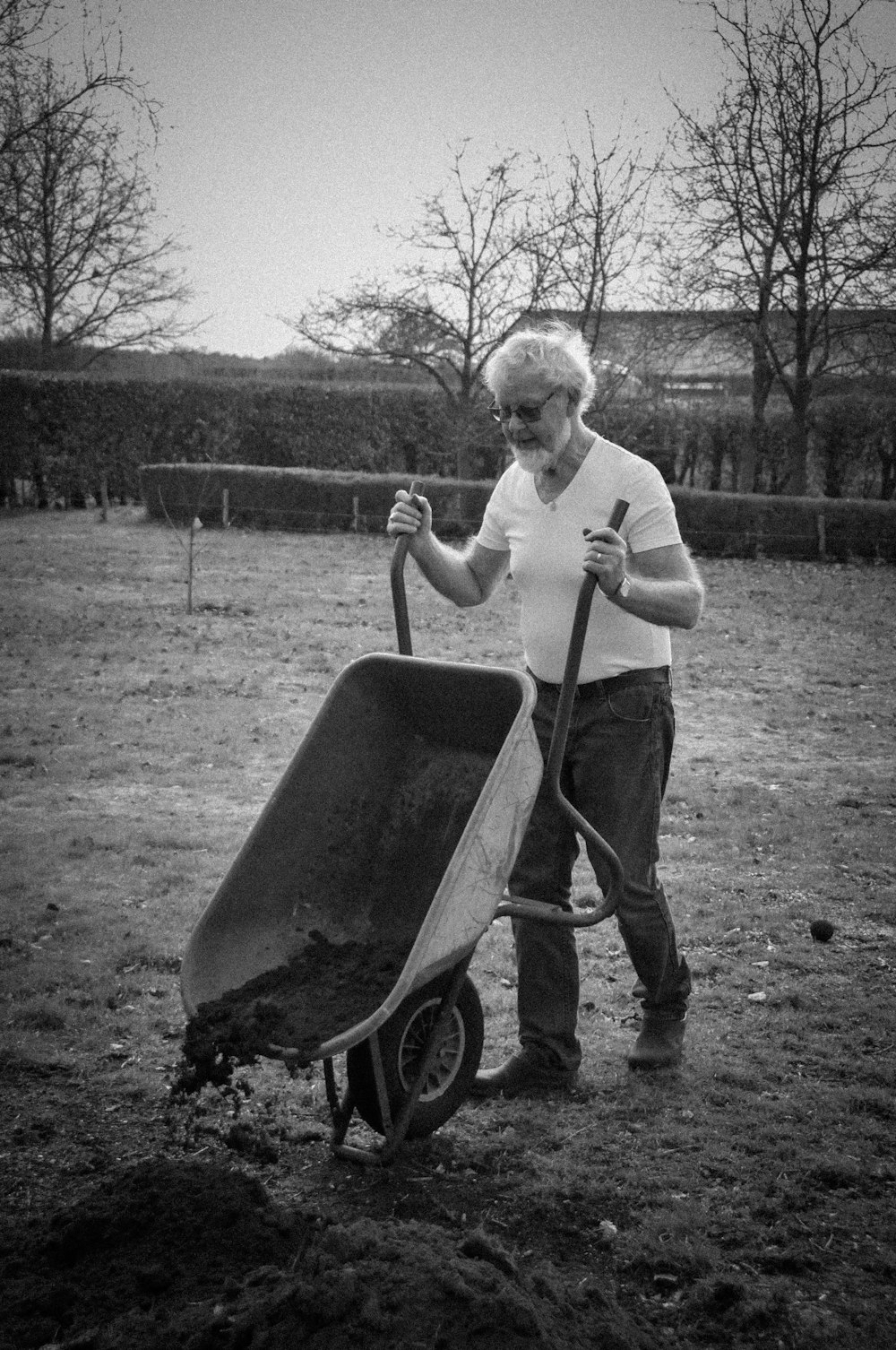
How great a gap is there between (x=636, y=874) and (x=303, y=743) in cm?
98

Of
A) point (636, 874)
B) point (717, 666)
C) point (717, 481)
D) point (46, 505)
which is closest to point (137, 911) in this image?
point (636, 874)

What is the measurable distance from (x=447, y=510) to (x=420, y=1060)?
17589 mm

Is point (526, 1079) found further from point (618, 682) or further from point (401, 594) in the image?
point (401, 594)

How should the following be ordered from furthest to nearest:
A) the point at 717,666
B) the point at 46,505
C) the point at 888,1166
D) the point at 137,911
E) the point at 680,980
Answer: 1. the point at 46,505
2. the point at 717,666
3. the point at 137,911
4. the point at 680,980
5. the point at 888,1166

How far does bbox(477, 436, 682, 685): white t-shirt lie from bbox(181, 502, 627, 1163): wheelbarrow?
275 millimetres

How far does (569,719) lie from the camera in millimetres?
3184

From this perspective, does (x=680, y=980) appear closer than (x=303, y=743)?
No

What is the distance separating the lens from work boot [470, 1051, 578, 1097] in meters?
3.68

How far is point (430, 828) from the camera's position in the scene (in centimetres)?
350

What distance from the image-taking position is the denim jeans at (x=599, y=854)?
3.51 m

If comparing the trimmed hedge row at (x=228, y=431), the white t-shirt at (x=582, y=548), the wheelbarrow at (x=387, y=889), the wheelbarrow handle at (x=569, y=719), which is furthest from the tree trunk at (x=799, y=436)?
the wheelbarrow handle at (x=569, y=719)

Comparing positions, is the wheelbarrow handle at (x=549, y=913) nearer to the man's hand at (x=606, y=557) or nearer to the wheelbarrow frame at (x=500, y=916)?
the wheelbarrow frame at (x=500, y=916)

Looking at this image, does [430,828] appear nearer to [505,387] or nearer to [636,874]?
[636,874]

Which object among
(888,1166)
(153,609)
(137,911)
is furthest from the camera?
(153,609)
